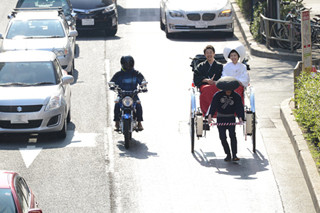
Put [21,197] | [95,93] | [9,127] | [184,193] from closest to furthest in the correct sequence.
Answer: [21,197] → [184,193] → [9,127] → [95,93]

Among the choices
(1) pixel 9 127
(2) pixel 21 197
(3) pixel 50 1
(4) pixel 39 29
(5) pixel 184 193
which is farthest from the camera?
(3) pixel 50 1

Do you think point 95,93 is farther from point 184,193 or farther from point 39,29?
point 184,193

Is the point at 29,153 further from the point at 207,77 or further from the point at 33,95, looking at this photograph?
the point at 207,77

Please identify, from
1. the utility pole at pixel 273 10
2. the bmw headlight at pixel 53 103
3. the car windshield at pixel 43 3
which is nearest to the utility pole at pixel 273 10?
the utility pole at pixel 273 10

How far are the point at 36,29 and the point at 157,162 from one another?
932cm

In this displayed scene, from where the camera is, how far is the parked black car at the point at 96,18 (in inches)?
1115

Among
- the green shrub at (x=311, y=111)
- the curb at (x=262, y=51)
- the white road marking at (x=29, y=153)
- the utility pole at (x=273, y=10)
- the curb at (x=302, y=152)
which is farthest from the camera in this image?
the utility pole at (x=273, y=10)

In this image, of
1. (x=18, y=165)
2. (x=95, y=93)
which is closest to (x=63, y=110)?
(x=18, y=165)

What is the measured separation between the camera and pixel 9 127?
1619 cm

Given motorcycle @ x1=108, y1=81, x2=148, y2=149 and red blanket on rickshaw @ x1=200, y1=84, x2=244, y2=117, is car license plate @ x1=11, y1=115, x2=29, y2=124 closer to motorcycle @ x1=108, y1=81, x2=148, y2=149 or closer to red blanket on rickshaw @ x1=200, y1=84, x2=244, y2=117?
motorcycle @ x1=108, y1=81, x2=148, y2=149

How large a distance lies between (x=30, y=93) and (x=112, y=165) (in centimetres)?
274

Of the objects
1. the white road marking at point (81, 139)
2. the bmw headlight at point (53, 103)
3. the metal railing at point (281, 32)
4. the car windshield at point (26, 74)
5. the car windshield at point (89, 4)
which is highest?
the car windshield at point (26, 74)

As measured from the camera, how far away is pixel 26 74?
1728 centimetres

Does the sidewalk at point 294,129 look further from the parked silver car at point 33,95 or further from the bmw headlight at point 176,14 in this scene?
the parked silver car at point 33,95
